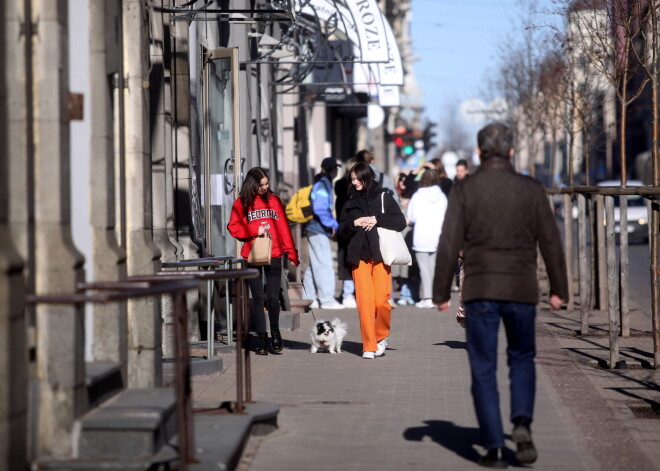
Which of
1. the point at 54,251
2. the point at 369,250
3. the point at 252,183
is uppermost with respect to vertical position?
the point at 252,183

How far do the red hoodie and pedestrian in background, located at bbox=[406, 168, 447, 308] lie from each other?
5.78m

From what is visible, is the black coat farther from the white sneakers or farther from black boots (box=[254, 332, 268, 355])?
the white sneakers

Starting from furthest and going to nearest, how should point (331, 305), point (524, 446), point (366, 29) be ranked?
point (366, 29)
point (331, 305)
point (524, 446)

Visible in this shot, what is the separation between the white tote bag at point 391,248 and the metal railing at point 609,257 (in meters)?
1.88

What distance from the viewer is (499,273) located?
720 centimetres

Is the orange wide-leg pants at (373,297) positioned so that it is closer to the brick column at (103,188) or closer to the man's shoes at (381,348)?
the man's shoes at (381,348)

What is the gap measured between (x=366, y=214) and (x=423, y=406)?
3.39 meters

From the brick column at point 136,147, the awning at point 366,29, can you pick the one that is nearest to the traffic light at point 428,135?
the awning at point 366,29

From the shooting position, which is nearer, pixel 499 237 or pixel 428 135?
pixel 499 237

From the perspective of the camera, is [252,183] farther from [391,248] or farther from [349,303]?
[349,303]

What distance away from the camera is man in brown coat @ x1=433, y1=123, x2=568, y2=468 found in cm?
721

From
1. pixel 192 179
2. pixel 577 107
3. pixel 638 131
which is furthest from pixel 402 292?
pixel 638 131

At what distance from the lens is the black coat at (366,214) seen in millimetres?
12352

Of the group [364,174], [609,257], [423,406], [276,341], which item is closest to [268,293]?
[276,341]
